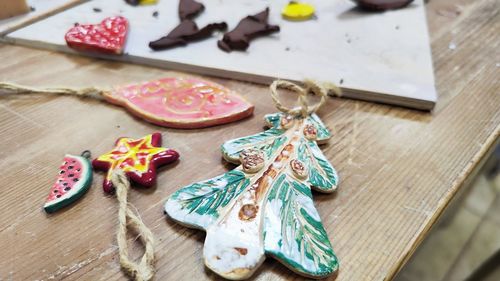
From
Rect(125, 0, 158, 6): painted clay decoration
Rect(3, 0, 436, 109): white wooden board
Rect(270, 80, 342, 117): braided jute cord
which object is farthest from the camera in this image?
Rect(125, 0, 158, 6): painted clay decoration

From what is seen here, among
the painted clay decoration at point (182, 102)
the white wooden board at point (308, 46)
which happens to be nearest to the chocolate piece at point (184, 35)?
the white wooden board at point (308, 46)

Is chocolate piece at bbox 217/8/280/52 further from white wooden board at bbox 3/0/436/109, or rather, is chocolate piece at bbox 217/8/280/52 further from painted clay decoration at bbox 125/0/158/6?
painted clay decoration at bbox 125/0/158/6

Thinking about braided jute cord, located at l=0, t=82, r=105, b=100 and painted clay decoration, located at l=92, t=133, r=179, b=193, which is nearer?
painted clay decoration, located at l=92, t=133, r=179, b=193

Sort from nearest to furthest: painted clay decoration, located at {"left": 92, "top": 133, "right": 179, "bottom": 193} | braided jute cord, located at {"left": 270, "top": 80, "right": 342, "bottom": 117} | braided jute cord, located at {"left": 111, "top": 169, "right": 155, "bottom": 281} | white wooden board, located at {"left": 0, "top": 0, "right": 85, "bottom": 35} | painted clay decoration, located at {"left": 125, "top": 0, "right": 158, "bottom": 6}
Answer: braided jute cord, located at {"left": 111, "top": 169, "right": 155, "bottom": 281}
painted clay decoration, located at {"left": 92, "top": 133, "right": 179, "bottom": 193}
braided jute cord, located at {"left": 270, "top": 80, "right": 342, "bottom": 117}
white wooden board, located at {"left": 0, "top": 0, "right": 85, "bottom": 35}
painted clay decoration, located at {"left": 125, "top": 0, "right": 158, "bottom": 6}

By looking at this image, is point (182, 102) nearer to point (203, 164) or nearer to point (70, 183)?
point (203, 164)

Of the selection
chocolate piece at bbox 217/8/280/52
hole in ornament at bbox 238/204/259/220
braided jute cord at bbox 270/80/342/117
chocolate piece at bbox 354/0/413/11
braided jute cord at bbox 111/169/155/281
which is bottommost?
braided jute cord at bbox 111/169/155/281

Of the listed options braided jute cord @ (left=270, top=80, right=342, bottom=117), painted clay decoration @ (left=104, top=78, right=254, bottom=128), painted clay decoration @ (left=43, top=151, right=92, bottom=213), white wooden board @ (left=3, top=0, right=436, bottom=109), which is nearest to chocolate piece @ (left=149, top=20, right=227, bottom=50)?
white wooden board @ (left=3, top=0, right=436, bottom=109)
